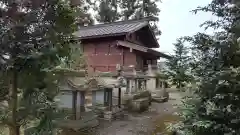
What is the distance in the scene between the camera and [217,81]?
4.74 metres

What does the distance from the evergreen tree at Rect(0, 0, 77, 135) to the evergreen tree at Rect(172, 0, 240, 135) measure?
3.19 m

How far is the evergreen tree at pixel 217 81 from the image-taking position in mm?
4596

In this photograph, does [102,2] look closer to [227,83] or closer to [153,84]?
[153,84]

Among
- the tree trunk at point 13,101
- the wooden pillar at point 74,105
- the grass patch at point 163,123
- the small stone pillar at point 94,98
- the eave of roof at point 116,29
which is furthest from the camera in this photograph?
the eave of roof at point 116,29

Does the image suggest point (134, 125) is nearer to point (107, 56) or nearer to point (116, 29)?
point (107, 56)

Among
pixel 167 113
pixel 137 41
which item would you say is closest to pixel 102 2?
pixel 137 41

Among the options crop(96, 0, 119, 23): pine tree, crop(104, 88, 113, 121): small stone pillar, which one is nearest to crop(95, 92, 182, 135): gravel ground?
crop(104, 88, 113, 121): small stone pillar

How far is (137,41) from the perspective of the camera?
60.8ft

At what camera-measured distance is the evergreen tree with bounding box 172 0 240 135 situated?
4596 mm

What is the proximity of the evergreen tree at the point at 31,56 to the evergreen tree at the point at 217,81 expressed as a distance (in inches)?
125

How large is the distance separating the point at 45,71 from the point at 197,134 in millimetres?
3710

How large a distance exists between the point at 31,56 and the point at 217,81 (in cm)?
375

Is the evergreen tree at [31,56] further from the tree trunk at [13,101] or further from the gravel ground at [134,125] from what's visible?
the gravel ground at [134,125]

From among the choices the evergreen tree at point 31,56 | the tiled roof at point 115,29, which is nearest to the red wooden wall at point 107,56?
the tiled roof at point 115,29
